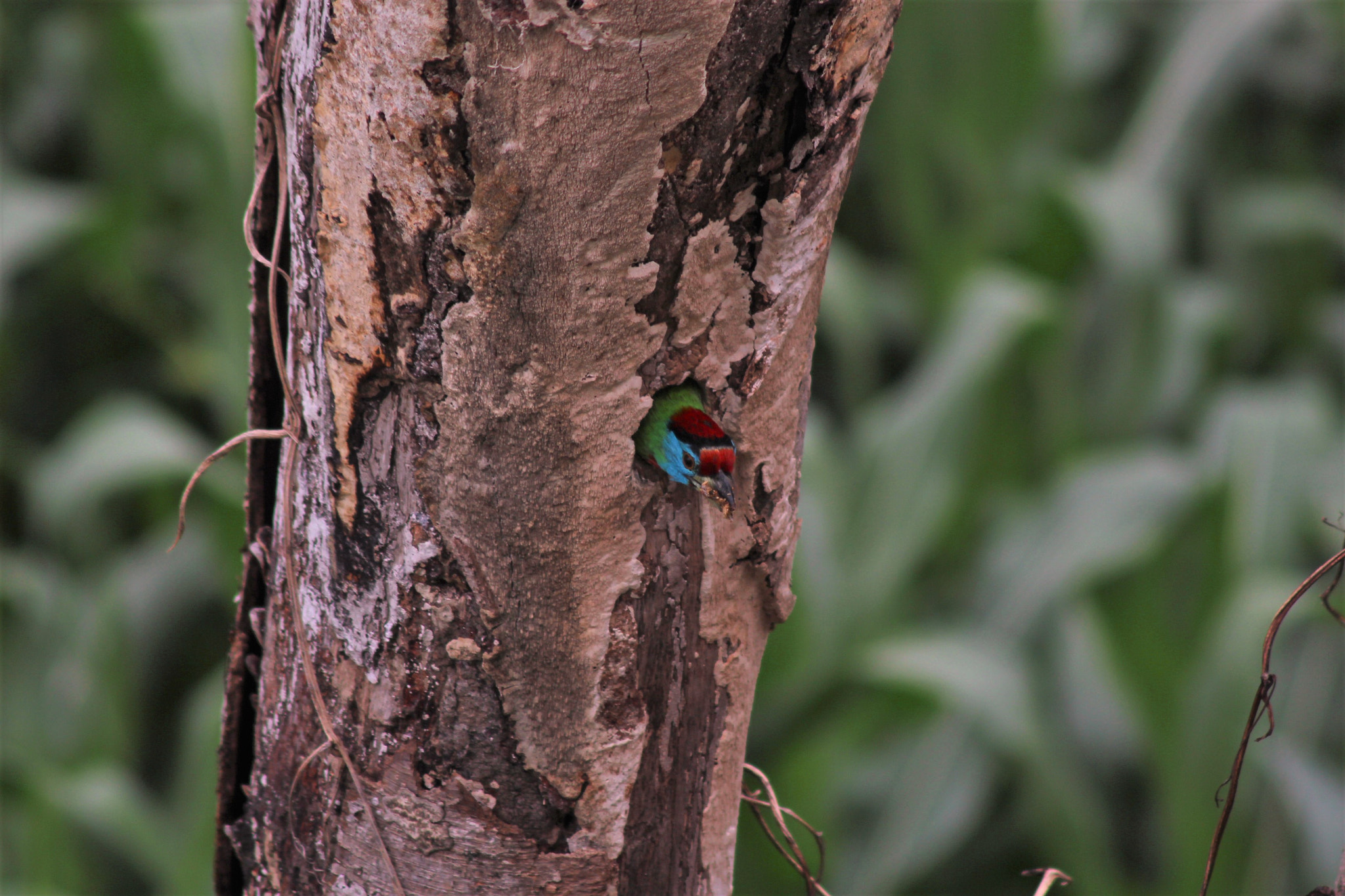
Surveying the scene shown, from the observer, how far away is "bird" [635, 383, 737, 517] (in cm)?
45

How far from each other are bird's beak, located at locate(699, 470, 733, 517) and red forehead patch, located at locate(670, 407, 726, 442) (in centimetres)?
2

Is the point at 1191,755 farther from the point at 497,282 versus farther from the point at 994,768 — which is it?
the point at 497,282

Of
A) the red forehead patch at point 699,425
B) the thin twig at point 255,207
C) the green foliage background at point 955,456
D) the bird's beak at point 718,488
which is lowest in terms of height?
the green foliage background at point 955,456

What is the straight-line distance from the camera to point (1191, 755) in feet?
4.88

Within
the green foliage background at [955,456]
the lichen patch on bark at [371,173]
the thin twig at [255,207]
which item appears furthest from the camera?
the green foliage background at [955,456]

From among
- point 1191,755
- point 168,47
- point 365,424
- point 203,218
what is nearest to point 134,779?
point 203,218

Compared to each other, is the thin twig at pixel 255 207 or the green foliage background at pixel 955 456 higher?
the thin twig at pixel 255 207

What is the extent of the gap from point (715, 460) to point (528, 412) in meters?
0.08

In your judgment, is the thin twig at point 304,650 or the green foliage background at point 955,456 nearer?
the thin twig at point 304,650

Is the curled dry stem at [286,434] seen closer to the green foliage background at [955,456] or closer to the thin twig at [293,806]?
the thin twig at [293,806]

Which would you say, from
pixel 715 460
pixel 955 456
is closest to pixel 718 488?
pixel 715 460

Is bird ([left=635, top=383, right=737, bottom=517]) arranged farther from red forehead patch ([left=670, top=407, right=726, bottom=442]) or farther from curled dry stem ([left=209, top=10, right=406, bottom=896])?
curled dry stem ([left=209, top=10, right=406, bottom=896])

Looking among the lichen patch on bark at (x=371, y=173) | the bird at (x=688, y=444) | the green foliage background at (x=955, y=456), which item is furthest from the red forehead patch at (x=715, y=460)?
the green foliage background at (x=955, y=456)

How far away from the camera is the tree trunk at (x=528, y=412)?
1.36 feet
